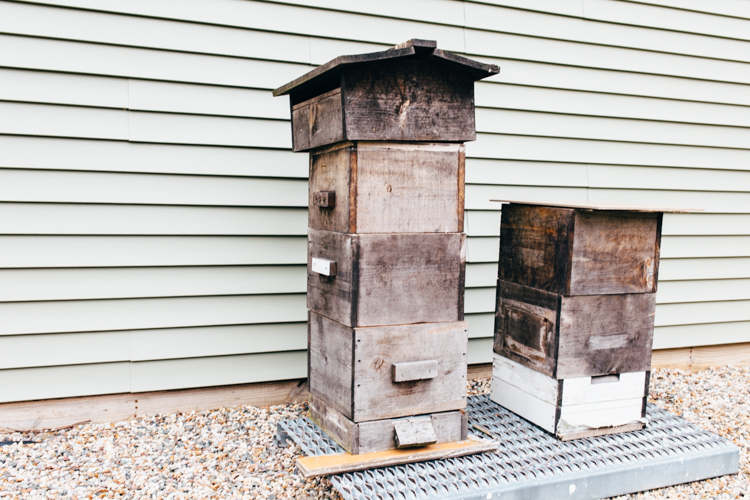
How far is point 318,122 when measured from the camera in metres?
2.29

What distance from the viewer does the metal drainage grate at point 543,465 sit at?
2.04 m

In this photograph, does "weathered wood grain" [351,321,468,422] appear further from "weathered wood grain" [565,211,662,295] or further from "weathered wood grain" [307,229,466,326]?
"weathered wood grain" [565,211,662,295]

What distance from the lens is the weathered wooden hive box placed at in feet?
8.02

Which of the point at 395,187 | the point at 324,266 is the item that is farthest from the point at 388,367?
the point at 395,187

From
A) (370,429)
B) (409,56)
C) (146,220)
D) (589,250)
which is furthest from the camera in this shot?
(146,220)

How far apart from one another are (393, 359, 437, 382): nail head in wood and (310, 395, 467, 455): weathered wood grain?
187mm

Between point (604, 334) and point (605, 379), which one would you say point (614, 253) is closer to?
point (604, 334)

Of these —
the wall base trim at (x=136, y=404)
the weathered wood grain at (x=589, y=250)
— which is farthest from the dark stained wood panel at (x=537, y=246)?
the wall base trim at (x=136, y=404)

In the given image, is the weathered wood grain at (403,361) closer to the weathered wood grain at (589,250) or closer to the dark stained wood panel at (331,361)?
the dark stained wood panel at (331,361)

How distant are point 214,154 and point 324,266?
1061 millimetres

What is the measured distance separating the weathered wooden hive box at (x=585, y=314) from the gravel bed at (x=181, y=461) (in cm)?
42

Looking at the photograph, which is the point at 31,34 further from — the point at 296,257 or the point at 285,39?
the point at 296,257

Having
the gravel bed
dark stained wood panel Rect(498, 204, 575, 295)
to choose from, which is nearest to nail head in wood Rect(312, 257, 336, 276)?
the gravel bed

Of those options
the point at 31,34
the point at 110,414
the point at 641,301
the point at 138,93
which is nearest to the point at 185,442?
the point at 110,414
